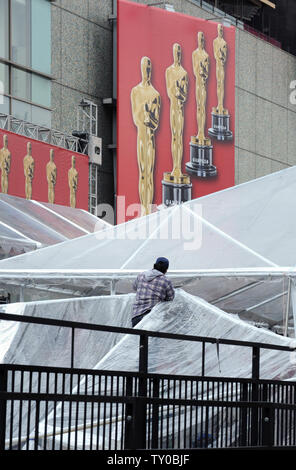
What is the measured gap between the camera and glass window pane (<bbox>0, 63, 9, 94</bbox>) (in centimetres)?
2858

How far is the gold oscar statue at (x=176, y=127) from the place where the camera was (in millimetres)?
36125

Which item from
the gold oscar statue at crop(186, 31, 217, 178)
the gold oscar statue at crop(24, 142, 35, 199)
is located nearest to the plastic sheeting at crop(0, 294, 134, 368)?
the gold oscar statue at crop(24, 142, 35, 199)

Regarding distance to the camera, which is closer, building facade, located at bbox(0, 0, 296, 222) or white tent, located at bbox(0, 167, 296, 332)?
white tent, located at bbox(0, 167, 296, 332)

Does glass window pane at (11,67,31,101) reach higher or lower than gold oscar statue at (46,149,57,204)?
higher

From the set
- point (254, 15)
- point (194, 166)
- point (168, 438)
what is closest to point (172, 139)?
point (194, 166)

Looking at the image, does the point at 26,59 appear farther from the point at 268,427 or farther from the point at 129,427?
the point at 129,427

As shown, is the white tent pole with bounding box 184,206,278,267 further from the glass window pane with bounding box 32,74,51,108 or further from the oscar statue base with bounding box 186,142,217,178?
the oscar statue base with bounding box 186,142,217,178

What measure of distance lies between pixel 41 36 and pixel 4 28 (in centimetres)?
220

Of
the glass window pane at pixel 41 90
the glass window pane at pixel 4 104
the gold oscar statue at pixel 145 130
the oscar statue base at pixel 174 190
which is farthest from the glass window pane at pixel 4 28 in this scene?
the oscar statue base at pixel 174 190

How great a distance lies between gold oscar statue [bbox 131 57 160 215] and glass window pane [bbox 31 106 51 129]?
4.39m

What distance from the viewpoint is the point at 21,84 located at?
97.5 feet

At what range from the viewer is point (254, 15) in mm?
46938

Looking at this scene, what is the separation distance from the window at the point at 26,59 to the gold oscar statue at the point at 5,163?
239 centimetres

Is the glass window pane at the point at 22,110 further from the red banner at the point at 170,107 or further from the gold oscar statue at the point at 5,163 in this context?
the red banner at the point at 170,107
